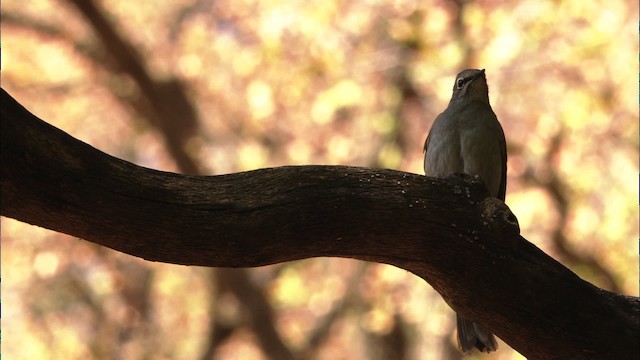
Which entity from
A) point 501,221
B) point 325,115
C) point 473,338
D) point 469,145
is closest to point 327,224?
point 501,221

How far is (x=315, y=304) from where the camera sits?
9703 mm

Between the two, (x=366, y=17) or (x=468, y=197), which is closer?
(x=468, y=197)

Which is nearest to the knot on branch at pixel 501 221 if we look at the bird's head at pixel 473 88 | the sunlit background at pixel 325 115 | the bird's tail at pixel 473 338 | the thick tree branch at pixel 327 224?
the thick tree branch at pixel 327 224

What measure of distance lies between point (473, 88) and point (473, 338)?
5.79 ft

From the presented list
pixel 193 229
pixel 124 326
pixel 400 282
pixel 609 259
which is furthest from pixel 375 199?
pixel 124 326

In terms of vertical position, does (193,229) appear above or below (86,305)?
below

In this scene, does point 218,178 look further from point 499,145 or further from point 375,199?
point 499,145

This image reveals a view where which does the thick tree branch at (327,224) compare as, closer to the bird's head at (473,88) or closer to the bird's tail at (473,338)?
the bird's tail at (473,338)

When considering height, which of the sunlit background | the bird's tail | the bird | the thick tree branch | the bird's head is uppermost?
the sunlit background

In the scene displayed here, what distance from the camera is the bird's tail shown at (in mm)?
3986

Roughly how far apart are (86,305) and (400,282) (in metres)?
4.52

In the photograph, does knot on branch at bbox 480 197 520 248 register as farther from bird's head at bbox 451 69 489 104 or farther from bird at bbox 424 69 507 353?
bird's head at bbox 451 69 489 104

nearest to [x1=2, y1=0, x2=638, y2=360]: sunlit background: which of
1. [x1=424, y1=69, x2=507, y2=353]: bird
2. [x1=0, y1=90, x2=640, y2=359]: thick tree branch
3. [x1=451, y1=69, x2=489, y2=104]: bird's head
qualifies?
[x1=451, y1=69, x2=489, y2=104]: bird's head

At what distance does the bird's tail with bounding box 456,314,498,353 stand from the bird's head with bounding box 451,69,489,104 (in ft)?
5.35
